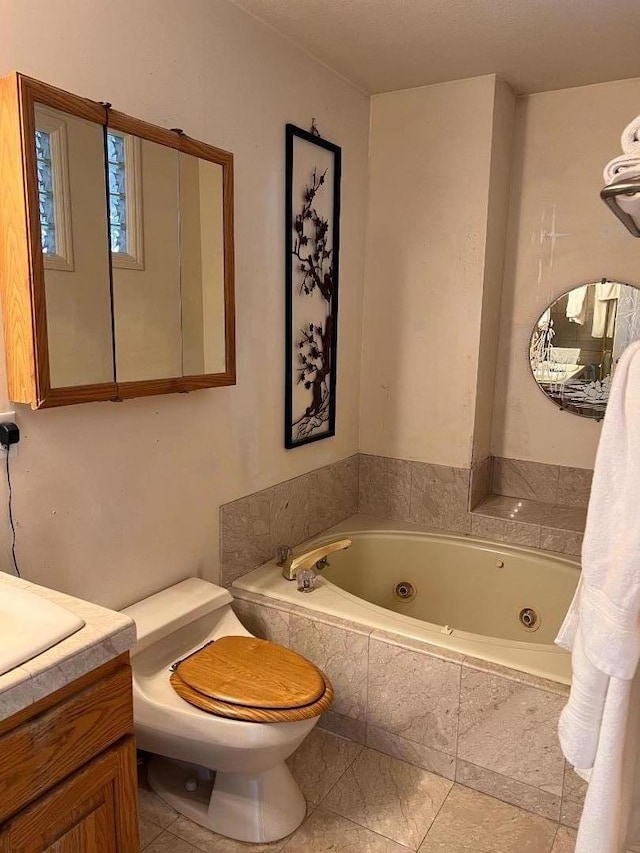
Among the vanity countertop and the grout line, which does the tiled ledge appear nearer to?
the grout line

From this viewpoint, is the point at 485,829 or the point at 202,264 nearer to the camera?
the point at 485,829

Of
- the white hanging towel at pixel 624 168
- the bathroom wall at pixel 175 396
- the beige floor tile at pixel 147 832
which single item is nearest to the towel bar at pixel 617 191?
the white hanging towel at pixel 624 168

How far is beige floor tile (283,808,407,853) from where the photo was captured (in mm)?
1746

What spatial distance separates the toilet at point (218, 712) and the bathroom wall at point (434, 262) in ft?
4.20

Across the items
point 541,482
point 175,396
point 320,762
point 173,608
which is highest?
point 175,396

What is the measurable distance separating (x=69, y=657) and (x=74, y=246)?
96 centimetres

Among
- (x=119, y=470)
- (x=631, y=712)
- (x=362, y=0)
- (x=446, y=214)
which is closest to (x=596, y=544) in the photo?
(x=631, y=712)

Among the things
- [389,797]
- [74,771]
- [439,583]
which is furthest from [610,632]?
[439,583]

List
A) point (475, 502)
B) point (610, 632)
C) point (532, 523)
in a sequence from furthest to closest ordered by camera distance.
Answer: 1. point (475, 502)
2. point (532, 523)
3. point (610, 632)

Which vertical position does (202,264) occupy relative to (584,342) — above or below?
above

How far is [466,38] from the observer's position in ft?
7.26

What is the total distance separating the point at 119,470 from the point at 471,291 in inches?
64.0

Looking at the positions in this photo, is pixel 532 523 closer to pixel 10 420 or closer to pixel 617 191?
pixel 617 191

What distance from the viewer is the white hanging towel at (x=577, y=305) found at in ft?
8.92
